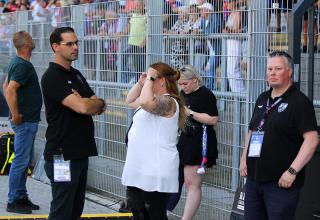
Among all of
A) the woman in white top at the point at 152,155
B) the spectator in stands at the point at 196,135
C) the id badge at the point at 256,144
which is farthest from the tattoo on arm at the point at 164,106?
the spectator in stands at the point at 196,135

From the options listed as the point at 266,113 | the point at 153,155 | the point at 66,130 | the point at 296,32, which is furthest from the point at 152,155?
the point at 296,32

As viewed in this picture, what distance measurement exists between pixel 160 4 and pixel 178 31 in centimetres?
54

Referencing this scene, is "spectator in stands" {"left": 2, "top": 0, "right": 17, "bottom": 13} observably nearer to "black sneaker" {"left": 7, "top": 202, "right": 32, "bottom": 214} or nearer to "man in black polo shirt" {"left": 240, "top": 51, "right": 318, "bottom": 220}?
"black sneaker" {"left": 7, "top": 202, "right": 32, "bottom": 214}

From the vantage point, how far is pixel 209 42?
6.79 metres

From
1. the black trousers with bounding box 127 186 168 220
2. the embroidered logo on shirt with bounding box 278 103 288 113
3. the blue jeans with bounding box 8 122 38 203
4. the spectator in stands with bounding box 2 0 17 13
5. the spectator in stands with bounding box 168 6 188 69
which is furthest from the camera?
the spectator in stands with bounding box 2 0 17 13

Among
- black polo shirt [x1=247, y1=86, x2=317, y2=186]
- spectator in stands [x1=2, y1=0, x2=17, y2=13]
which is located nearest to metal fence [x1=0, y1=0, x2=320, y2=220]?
black polo shirt [x1=247, y1=86, x2=317, y2=186]

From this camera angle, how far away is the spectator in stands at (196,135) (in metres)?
6.40

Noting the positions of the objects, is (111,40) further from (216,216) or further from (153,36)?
(216,216)

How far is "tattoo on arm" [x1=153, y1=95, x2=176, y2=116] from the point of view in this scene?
527 centimetres

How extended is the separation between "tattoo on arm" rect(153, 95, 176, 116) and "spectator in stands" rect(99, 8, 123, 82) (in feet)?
10.0

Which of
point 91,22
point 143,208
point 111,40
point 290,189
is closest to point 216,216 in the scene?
point 143,208

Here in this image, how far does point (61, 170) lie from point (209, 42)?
2.18 metres

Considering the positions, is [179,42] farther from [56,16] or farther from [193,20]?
[56,16]

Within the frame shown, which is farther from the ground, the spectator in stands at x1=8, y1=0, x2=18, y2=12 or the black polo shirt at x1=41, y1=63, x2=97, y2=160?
the spectator in stands at x1=8, y1=0, x2=18, y2=12
